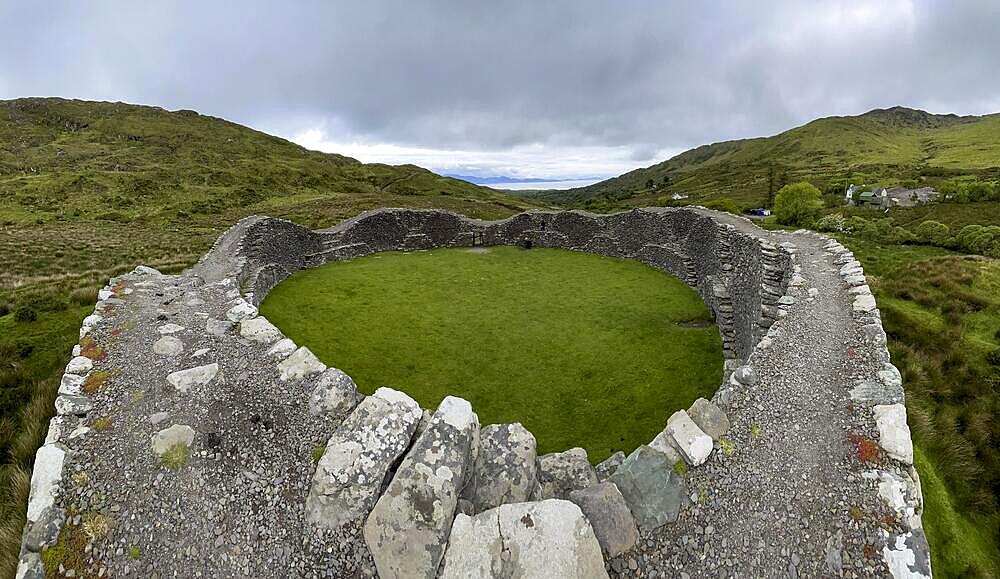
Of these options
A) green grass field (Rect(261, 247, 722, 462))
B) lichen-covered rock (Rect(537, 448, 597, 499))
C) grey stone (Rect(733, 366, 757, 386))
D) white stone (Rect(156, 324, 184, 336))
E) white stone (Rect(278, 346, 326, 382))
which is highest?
white stone (Rect(156, 324, 184, 336))

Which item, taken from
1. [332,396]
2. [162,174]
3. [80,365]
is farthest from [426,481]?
[162,174]

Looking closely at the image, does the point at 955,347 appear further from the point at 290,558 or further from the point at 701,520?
the point at 290,558

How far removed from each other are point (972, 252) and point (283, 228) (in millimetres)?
29552

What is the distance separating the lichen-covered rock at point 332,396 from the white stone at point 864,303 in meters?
9.17

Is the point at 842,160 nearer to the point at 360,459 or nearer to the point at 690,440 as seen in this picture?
the point at 690,440

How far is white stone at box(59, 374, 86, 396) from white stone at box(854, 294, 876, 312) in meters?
12.5

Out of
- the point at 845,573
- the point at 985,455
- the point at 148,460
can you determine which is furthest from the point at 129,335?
the point at 985,455

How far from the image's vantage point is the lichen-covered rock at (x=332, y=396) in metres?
5.09

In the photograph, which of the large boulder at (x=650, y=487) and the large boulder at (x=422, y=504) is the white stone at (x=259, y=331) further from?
the large boulder at (x=650, y=487)

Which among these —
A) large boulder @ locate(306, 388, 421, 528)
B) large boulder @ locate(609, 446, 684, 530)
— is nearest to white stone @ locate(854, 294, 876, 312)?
large boulder @ locate(609, 446, 684, 530)

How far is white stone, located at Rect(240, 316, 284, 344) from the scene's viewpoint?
6738 mm

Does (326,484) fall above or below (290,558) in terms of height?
above

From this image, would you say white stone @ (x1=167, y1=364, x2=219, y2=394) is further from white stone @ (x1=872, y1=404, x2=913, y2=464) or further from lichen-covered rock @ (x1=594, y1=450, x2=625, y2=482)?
white stone @ (x1=872, y1=404, x2=913, y2=464)

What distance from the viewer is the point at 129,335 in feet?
22.3
